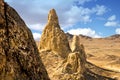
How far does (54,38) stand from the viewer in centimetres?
4794

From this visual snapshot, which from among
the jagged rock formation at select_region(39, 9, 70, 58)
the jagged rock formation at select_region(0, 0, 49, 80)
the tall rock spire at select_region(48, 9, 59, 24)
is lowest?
the jagged rock formation at select_region(0, 0, 49, 80)

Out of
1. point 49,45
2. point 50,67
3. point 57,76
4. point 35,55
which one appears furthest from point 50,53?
point 35,55

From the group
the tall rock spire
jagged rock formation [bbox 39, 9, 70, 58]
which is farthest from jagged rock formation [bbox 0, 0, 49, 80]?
the tall rock spire

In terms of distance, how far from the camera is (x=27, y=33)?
10.4 m

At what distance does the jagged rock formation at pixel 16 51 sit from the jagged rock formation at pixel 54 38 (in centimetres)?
3670

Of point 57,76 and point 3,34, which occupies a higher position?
point 3,34

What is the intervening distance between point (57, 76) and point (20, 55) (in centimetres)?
1911

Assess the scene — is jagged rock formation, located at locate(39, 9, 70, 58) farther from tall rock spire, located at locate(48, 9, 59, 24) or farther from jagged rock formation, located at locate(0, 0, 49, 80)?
jagged rock formation, located at locate(0, 0, 49, 80)

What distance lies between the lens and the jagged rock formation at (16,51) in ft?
29.2

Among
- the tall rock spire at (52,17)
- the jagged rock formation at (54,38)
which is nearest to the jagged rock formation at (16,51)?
the jagged rock formation at (54,38)

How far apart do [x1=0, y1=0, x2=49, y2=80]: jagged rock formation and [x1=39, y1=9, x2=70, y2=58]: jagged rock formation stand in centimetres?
3670

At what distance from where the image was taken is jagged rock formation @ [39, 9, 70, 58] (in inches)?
1878

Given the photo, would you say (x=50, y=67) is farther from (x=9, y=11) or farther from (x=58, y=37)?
(x=9, y=11)

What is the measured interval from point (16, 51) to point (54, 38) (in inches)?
1518
